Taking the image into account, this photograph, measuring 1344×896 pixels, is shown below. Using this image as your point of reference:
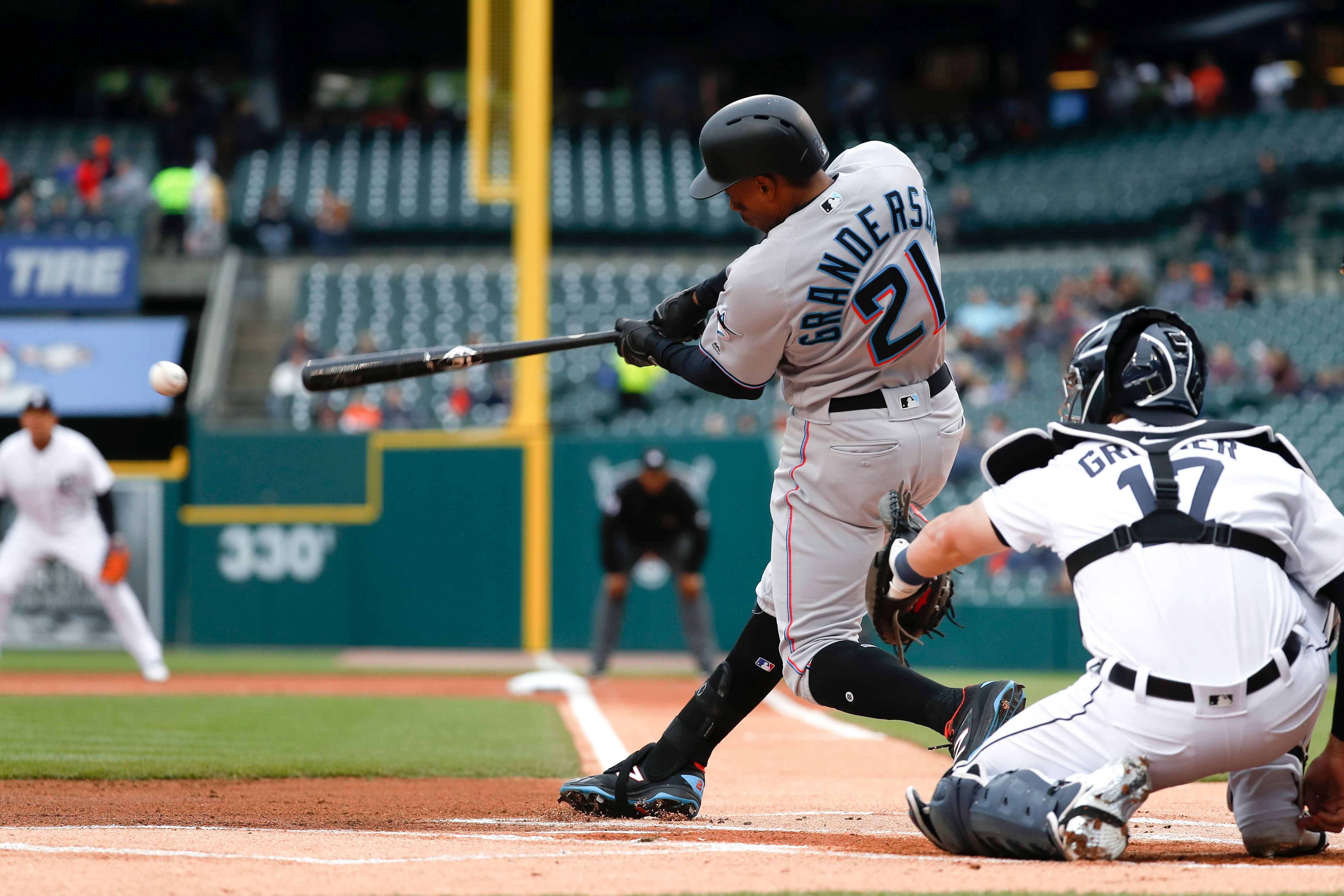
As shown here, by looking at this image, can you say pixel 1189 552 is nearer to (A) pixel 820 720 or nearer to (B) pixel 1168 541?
(B) pixel 1168 541

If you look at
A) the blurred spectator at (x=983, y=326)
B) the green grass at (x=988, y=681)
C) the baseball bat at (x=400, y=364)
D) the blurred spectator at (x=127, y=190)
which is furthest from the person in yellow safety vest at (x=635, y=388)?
the baseball bat at (x=400, y=364)

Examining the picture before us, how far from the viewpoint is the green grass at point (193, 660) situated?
11.4 metres

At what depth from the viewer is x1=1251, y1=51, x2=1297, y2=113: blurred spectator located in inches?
846

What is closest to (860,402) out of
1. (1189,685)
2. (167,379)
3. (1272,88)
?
(1189,685)

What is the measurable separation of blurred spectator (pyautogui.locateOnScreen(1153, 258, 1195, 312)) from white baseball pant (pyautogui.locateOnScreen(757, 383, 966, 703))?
13561 mm

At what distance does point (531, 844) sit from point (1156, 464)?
161cm

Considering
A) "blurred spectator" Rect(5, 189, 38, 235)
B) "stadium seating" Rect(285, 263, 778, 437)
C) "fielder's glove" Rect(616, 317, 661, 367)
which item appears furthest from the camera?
"blurred spectator" Rect(5, 189, 38, 235)

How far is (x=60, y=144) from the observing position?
917 inches

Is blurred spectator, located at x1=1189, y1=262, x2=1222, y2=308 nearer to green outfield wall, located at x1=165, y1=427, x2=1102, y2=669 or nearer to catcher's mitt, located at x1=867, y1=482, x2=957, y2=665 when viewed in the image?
green outfield wall, located at x1=165, y1=427, x2=1102, y2=669

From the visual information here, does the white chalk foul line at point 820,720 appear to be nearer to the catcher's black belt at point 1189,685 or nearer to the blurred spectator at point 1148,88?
the catcher's black belt at point 1189,685

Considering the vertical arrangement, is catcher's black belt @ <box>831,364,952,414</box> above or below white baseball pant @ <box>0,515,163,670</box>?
above

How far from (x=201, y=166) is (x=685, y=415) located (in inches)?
325

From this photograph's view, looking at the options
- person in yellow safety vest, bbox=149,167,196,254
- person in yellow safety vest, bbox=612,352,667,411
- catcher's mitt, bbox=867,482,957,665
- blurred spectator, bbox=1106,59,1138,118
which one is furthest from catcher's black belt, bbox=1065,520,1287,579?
blurred spectator, bbox=1106,59,1138,118

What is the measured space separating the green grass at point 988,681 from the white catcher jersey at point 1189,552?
1.77m
